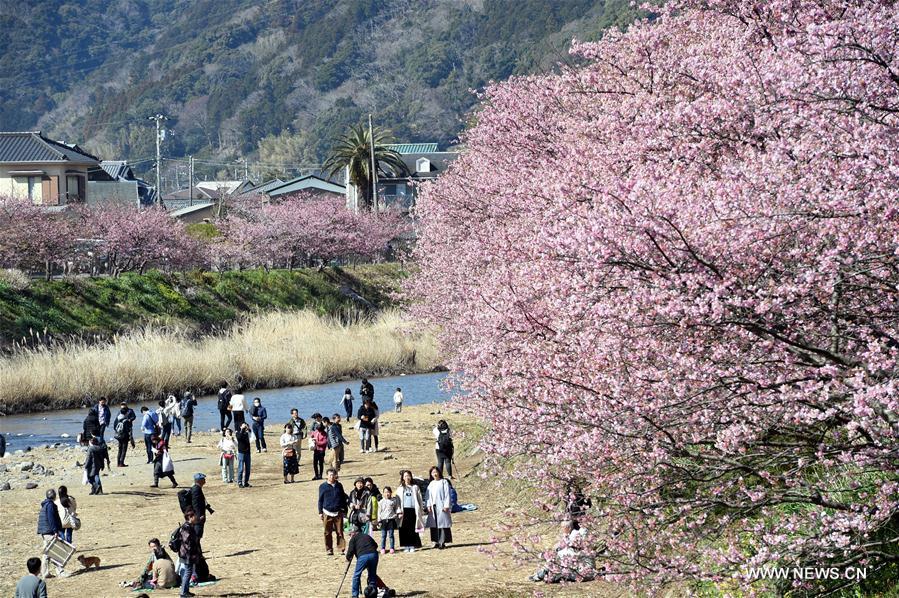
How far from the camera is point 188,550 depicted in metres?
15.7

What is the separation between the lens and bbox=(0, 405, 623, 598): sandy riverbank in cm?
1608

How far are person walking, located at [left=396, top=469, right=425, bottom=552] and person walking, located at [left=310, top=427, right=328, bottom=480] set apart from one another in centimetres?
709

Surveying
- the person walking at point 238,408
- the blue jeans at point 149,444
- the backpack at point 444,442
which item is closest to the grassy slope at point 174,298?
the person walking at point 238,408

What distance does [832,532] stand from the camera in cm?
892

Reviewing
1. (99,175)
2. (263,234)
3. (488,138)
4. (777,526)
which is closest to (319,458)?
(488,138)

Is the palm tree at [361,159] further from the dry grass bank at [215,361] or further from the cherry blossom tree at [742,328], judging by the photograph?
the cherry blossom tree at [742,328]

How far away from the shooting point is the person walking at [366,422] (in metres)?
29.4

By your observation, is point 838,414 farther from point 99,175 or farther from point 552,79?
point 99,175

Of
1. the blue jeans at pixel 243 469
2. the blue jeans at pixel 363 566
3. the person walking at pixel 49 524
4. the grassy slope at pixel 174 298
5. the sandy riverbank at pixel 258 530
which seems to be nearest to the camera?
the blue jeans at pixel 363 566

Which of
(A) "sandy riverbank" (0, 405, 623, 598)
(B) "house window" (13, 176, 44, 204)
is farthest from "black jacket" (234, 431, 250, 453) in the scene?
(B) "house window" (13, 176, 44, 204)

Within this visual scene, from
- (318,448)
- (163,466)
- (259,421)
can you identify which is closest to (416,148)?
(259,421)

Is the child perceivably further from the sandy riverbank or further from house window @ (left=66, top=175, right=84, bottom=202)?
house window @ (left=66, top=175, right=84, bottom=202)

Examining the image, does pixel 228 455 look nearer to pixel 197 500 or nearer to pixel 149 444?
pixel 149 444

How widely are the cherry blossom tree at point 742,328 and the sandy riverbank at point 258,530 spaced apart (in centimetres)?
396
